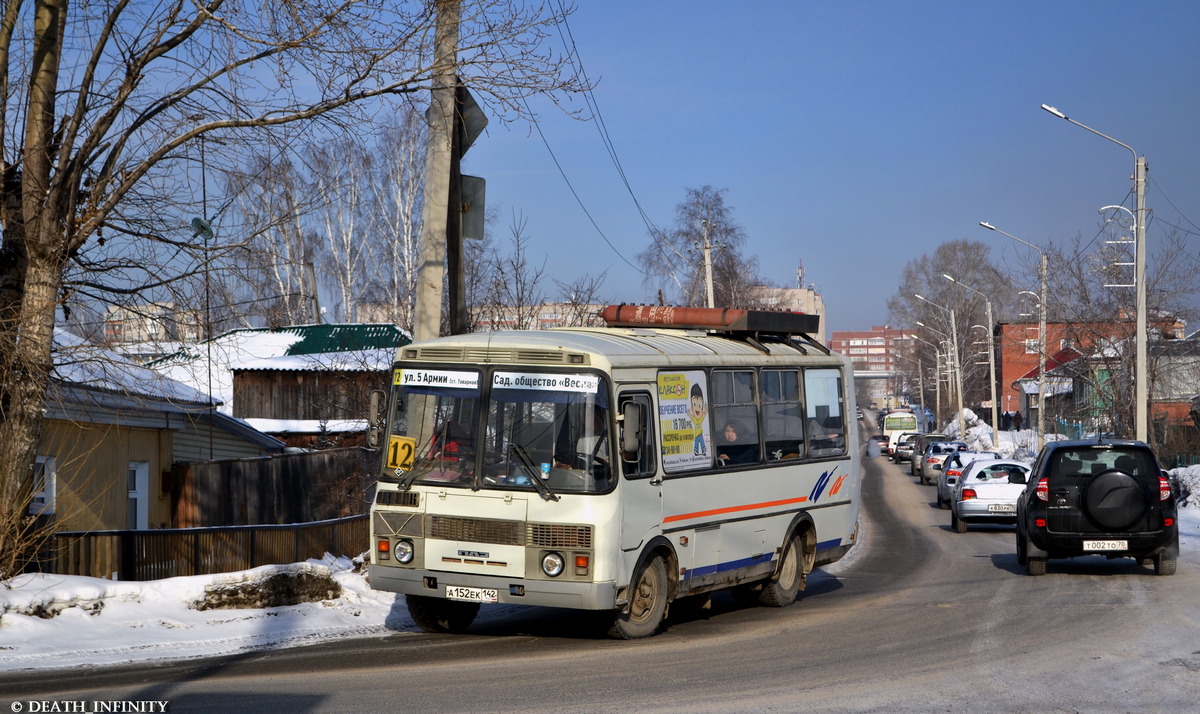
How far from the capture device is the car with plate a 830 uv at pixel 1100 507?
1588cm

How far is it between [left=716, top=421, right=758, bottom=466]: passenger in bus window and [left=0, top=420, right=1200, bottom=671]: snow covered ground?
365 cm

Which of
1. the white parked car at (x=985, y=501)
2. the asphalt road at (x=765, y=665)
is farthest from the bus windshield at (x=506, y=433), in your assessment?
the white parked car at (x=985, y=501)

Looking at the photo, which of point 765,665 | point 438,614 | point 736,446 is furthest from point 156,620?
point 736,446

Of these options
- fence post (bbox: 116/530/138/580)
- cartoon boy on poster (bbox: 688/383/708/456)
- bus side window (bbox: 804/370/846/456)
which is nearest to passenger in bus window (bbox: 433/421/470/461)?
cartoon boy on poster (bbox: 688/383/708/456)

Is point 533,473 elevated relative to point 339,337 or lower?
lower

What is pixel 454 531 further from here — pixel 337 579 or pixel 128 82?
pixel 128 82

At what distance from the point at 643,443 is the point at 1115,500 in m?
7.73

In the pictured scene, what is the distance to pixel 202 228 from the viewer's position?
12328 millimetres

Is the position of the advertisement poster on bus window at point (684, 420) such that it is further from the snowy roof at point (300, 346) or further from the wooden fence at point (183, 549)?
the snowy roof at point (300, 346)

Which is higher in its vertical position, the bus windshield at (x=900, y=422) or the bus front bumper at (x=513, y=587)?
the bus windshield at (x=900, y=422)

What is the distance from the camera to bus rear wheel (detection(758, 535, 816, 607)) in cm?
1405

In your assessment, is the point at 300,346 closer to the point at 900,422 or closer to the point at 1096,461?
the point at 1096,461

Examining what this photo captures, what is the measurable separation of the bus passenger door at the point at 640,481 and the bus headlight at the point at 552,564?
56cm

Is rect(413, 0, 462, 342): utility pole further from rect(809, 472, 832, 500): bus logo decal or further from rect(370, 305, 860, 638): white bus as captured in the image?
rect(809, 472, 832, 500): bus logo decal
